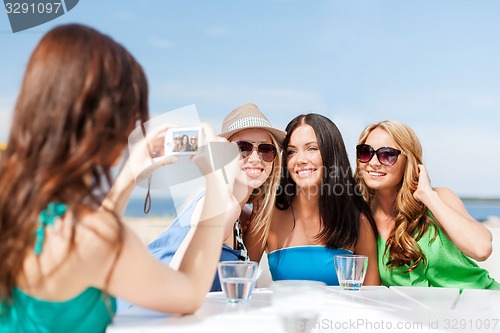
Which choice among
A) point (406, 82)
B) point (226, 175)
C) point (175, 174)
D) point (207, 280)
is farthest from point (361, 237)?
point (406, 82)

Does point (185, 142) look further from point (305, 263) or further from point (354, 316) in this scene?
point (305, 263)

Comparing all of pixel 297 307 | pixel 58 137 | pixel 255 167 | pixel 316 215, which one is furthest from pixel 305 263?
pixel 58 137

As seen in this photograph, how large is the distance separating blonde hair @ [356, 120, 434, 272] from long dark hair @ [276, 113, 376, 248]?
124 millimetres

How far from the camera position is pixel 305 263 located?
11.0 ft

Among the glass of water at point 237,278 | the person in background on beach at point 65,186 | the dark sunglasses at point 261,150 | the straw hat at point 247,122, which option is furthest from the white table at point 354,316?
the straw hat at point 247,122

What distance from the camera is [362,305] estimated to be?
6.57ft

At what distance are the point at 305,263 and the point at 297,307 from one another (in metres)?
1.71

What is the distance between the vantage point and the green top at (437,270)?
3.18m

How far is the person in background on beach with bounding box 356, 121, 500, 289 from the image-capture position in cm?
312

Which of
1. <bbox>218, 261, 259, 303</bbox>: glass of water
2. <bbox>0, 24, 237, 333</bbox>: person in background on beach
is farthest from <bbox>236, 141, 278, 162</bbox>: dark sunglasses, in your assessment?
<bbox>0, 24, 237, 333</bbox>: person in background on beach

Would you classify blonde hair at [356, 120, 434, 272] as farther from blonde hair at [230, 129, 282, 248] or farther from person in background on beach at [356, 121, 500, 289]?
blonde hair at [230, 129, 282, 248]

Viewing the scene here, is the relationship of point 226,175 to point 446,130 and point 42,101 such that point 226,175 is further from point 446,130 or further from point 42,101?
point 446,130

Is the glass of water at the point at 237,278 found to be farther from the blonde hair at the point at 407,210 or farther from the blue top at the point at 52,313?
the blonde hair at the point at 407,210

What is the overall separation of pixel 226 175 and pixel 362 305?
712 millimetres
